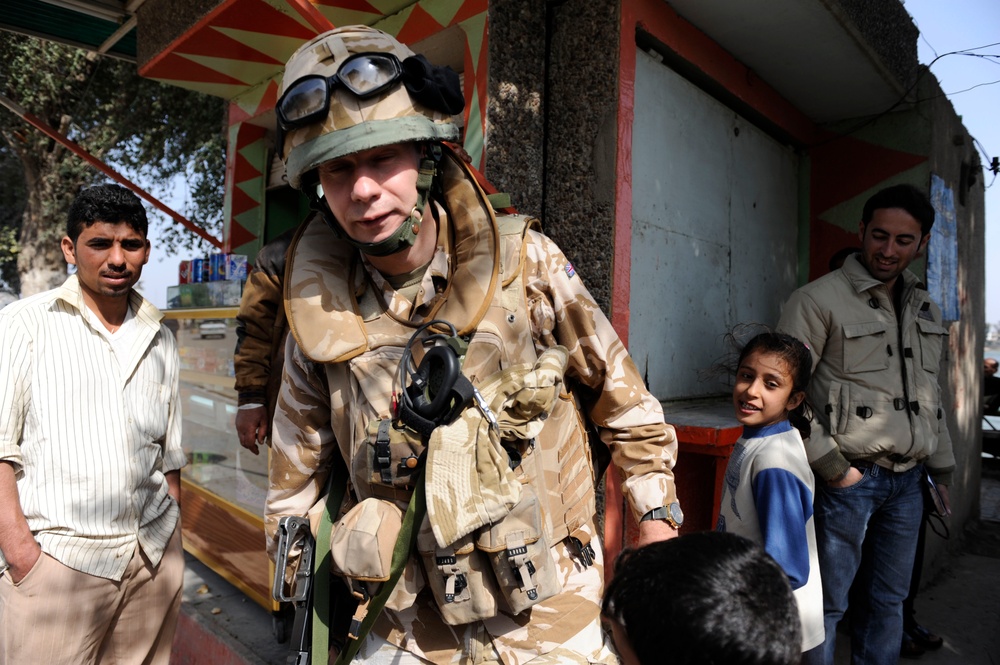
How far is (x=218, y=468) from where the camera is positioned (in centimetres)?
409

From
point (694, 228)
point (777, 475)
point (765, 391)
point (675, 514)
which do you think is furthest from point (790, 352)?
Result: point (694, 228)

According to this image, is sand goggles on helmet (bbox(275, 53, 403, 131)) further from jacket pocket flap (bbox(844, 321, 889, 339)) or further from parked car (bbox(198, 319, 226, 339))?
parked car (bbox(198, 319, 226, 339))

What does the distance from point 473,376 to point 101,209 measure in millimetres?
1584

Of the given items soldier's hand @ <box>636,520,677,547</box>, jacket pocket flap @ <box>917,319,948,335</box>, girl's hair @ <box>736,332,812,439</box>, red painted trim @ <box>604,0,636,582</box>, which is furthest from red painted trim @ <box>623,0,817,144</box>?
soldier's hand @ <box>636,520,677,547</box>

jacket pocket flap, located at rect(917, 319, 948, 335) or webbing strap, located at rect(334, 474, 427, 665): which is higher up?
jacket pocket flap, located at rect(917, 319, 948, 335)

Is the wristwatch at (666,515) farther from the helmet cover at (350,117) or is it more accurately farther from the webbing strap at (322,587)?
the helmet cover at (350,117)

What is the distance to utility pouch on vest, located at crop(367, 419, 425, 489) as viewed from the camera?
135 centimetres

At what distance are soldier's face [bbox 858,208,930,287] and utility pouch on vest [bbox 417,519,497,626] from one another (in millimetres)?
2200

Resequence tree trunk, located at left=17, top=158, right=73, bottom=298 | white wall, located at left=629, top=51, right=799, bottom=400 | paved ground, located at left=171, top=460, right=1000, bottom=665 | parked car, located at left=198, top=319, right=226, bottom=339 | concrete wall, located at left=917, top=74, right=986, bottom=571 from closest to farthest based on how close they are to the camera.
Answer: white wall, located at left=629, top=51, right=799, bottom=400 < paved ground, located at left=171, top=460, right=1000, bottom=665 < parked car, located at left=198, top=319, right=226, bottom=339 < concrete wall, located at left=917, top=74, right=986, bottom=571 < tree trunk, located at left=17, top=158, right=73, bottom=298

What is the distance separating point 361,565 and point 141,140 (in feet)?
40.4

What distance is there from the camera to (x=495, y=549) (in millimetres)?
1307

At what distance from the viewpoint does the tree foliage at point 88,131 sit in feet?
31.3

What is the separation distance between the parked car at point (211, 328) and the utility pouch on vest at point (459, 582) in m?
2.90

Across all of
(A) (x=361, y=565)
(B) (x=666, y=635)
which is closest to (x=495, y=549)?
(A) (x=361, y=565)
